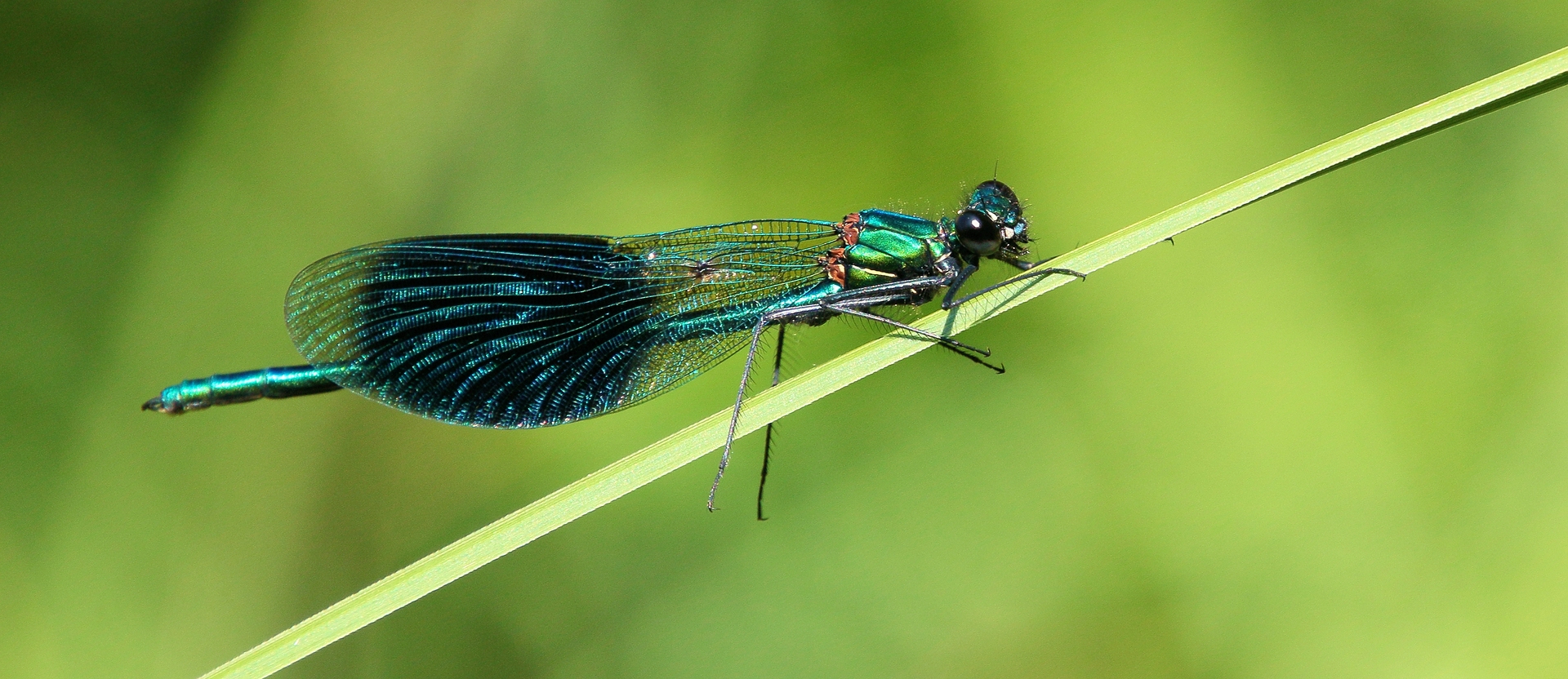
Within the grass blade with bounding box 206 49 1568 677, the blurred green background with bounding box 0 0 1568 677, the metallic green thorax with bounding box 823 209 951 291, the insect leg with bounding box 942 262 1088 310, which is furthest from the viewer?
the metallic green thorax with bounding box 823 209 951 291

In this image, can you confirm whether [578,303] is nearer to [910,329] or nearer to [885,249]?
[885,249]

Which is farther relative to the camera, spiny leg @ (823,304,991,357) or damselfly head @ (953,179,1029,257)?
damselfly head @ (953,179,1029,257)

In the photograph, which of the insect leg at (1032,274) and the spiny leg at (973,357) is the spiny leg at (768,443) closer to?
the spiny leg at (973,357)

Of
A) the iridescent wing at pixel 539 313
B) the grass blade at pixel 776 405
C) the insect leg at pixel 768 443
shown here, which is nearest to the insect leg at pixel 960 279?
the iridescent wing at pixel 539 313

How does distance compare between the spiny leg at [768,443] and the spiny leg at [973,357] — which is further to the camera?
the spiny leg at [768,443]

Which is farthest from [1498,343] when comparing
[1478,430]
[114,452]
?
[114,452]

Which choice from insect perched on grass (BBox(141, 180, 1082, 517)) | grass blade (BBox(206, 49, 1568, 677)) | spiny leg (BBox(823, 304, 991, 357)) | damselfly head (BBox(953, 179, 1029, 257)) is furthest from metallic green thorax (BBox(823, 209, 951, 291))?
grass blade (BBox(206, 49, 1568, 677))

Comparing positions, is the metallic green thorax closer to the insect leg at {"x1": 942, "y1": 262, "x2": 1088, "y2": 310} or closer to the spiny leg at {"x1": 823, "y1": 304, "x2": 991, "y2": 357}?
the spiny leg at {"x1": 823, "y1": 304, "x2": 991, "y2": 357}
